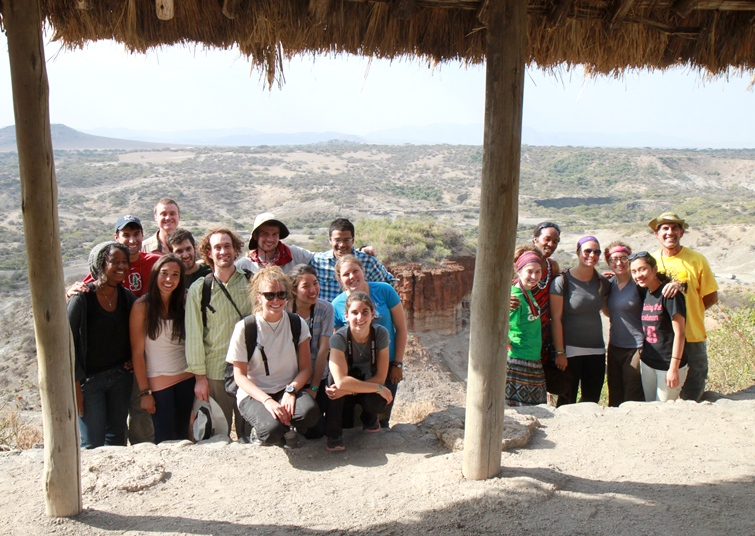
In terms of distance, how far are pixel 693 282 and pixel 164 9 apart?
4036 millimetres

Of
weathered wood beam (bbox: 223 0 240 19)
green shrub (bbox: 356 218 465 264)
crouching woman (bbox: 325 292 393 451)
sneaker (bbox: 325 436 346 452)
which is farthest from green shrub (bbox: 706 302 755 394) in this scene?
green shrub (bbox: 356 218 465 264)

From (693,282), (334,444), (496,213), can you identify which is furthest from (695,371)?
(334,444)

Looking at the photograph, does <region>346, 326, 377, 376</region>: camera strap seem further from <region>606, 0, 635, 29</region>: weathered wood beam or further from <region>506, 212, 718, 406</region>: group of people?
<region>606, 0, 635, 29</region>: weathered wood beam

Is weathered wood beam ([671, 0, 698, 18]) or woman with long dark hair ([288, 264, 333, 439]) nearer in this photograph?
weathered wood beam ([671, 0, 698, 18])

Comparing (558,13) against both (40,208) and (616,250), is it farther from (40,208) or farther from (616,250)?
(40,208)

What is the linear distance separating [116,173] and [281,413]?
2283 inches

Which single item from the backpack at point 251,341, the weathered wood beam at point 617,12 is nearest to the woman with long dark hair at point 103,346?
the backpack at point 251,341

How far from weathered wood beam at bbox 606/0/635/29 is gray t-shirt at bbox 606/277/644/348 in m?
2.03

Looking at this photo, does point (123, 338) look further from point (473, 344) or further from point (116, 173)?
point (116, 173)

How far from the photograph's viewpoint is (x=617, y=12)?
11.1 feet

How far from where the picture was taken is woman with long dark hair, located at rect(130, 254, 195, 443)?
3926 millimetres

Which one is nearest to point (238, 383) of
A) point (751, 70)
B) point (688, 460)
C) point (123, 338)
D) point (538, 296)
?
point (123, 338)

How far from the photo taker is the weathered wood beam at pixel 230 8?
3256mm

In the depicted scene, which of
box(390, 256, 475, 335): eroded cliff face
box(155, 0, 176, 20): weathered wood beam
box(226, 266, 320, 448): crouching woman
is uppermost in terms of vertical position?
box(155, 0, 176, 20): weathered wood beam
